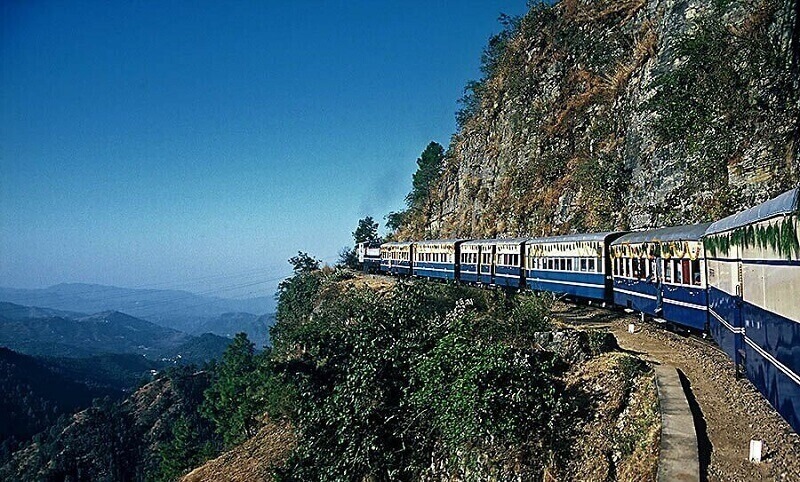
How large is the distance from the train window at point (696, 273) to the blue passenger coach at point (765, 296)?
6.41ft

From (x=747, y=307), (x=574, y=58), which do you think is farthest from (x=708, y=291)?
(x=574, y=58)

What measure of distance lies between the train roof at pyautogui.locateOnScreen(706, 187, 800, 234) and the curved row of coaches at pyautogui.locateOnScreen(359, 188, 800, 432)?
0.02 meters

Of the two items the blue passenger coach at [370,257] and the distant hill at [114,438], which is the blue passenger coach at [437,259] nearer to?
the blue passenger coach at [370,257]

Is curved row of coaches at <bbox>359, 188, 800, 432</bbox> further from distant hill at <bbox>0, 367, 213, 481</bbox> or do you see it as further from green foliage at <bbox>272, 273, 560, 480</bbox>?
distant hill at <bbox>0, 367, 213, 481</bbox>

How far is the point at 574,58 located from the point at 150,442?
85773 mm

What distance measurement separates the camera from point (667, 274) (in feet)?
45.8

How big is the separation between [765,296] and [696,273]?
598cm

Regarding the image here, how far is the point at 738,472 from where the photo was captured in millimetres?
6008

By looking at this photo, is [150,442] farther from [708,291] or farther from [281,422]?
[708,291]

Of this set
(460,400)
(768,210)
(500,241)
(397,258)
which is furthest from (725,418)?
(397,258)

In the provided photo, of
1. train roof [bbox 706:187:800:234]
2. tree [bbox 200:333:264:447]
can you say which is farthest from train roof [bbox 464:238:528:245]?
train roof [bbox 706:187:800:234]

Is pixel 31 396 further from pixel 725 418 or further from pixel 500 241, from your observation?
pixel 725 418

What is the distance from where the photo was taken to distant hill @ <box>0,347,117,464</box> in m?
114

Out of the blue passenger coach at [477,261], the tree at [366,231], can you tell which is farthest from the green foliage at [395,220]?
the blue passenger coach at [477,261]
